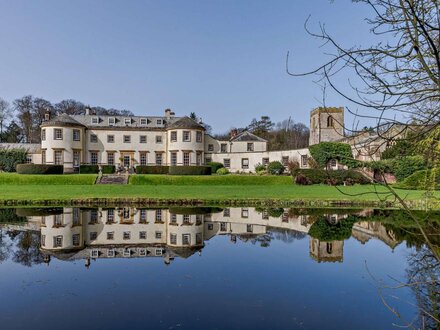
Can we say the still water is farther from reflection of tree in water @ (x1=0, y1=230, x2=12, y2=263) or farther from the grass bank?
the grass bank

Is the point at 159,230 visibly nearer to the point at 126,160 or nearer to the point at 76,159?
the point at 76,159

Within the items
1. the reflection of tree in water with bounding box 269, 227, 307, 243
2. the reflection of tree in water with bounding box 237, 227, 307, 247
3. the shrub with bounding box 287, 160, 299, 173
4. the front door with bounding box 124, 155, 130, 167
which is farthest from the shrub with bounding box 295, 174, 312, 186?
the front door with bounding box 124, 155, 130, 167

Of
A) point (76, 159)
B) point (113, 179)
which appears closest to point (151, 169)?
point (113, 179)

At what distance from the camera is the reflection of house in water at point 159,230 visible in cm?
952

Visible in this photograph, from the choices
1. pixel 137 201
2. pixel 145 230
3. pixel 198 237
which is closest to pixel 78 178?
pixel 137 201

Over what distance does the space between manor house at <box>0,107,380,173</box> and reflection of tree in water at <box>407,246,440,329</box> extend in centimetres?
2680

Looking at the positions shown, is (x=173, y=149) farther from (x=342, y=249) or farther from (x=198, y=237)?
(x=342, y=249)

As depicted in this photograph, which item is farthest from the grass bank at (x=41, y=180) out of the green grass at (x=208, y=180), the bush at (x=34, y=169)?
the green grass at (x=208, y=180)

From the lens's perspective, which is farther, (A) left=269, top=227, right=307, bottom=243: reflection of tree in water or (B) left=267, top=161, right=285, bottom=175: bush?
(B) left=267, top=161, right=285, bottom=175: bush

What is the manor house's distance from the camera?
34.7m

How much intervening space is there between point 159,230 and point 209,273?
194 inches

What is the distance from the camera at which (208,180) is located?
95.9ft

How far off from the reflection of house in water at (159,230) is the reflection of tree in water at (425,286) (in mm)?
1704

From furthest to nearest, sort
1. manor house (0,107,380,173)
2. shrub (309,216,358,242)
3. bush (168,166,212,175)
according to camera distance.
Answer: manor house (0,107,380,173) < bush (168,166,212,175) < shrub (309,216,358,242)
